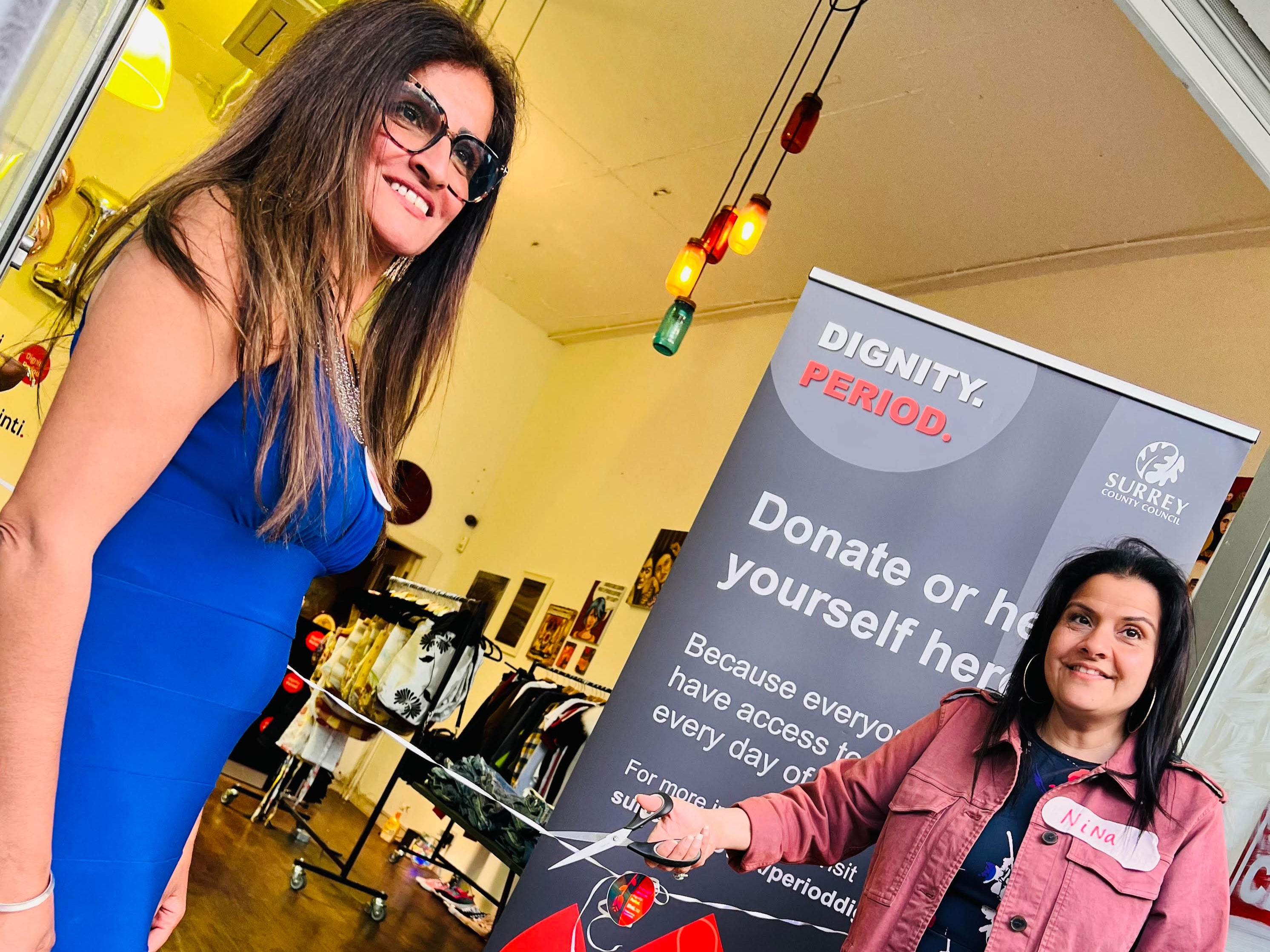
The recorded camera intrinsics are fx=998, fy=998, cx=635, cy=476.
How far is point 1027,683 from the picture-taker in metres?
1.89

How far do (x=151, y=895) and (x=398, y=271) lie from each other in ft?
2.75

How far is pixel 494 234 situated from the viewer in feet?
25.3

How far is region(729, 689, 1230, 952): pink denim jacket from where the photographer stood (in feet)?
5.25

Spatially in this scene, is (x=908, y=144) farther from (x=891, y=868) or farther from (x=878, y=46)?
(x=891, y=868)

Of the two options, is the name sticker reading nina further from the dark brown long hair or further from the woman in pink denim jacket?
the dark brown long hair

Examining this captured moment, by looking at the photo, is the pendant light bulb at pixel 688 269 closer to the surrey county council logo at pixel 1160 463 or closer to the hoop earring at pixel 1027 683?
the surrey county council logo at pixel 1160 463

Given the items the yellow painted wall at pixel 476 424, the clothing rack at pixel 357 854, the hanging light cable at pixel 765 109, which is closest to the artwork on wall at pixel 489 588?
the yellow painted wall at pixel 476 424

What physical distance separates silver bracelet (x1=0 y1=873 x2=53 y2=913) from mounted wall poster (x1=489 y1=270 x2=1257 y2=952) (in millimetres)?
1660

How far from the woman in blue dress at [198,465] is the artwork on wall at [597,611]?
5.74 m

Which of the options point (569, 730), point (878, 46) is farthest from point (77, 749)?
point (878, 46)

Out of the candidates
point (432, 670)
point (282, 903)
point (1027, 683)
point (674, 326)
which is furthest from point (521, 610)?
point (1027, 683)

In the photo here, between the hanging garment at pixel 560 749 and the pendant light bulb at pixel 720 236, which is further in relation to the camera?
the hanging garment at pixel 560 749

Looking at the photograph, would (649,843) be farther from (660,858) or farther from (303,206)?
(303,206)

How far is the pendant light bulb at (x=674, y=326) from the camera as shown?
4555 mm
